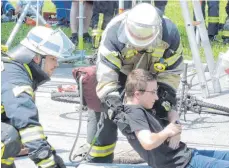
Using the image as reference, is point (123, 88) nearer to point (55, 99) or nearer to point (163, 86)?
point (163, 86)

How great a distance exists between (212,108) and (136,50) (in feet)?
7.70

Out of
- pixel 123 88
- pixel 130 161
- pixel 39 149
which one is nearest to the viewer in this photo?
pixel 39 149

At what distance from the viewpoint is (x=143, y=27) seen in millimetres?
4625

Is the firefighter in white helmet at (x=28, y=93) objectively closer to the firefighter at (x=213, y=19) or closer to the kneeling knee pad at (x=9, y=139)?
the kneeling knee pad at (x=9, y=139)

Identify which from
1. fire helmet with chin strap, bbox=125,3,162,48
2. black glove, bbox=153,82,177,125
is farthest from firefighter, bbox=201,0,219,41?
fire helmet with chin strap, bbox=125,3,162,48

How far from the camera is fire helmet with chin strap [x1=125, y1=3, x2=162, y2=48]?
461 cm

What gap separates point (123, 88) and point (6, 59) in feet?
3.61

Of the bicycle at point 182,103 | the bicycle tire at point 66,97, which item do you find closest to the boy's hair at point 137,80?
the bicycle at point 182,103

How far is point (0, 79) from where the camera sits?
12.7 ft

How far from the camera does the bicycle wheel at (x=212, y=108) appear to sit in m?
6.80

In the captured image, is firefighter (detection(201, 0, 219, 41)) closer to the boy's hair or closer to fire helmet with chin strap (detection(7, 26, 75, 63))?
the boy's hair

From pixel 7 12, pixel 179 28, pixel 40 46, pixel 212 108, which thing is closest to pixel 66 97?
pixel 212 108

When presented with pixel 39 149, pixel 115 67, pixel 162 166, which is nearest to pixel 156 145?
pixel 162 166

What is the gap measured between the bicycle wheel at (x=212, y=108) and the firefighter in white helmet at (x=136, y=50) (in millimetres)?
1847
